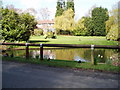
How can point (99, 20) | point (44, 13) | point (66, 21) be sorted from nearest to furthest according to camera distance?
point (66, 21)
point (99, 20)
point (44, 13)

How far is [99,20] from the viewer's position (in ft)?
198

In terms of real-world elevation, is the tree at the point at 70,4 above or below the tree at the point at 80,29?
above

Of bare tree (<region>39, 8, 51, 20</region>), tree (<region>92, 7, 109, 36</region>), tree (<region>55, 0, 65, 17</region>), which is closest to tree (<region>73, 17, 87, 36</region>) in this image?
tree (<region>92, 7, 109, 36</region>)

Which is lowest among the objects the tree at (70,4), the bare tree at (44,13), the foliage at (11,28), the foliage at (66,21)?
the foliage at (11,28)

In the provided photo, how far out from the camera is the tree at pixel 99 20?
59.4m

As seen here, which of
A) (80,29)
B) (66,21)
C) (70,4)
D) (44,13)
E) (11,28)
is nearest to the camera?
(11,28)

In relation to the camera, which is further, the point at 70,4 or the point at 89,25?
the point at 70,4

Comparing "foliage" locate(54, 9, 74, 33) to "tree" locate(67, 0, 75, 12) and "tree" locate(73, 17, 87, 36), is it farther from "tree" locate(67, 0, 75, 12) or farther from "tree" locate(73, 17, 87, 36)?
"tree" locate(67, 0, 75, 12)

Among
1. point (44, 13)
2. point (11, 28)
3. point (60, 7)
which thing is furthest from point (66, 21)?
point (11, 28)

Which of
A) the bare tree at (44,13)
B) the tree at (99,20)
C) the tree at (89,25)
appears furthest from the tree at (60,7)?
the tree at (99,20)

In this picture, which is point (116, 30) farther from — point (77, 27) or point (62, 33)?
point (62, 33)

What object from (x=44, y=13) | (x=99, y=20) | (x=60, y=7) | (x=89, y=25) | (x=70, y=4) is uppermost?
(x=70, y=4)

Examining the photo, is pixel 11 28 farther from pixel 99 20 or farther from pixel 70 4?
pixel 70 4

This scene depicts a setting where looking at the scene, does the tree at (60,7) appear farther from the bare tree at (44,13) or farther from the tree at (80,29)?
the tree at (80,29)
